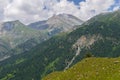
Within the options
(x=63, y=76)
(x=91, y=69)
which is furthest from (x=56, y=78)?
(x=91, y=69)

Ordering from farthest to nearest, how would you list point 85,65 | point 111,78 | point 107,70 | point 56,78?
point 85,65 < point 56,78 < point 107,70 < point 111,78

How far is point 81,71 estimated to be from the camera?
5006 cm

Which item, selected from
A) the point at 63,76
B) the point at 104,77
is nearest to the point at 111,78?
the point at 104,77

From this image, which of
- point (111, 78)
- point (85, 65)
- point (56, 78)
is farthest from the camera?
point (85, 65)

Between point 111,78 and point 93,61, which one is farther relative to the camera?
point 93,61

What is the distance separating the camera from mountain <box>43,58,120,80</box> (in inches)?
1763

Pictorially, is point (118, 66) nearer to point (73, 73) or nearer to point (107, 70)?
point (107, 70)

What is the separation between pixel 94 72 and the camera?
47094 millimetres

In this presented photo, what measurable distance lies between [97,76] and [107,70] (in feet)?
8.16

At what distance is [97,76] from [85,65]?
8.35 metres

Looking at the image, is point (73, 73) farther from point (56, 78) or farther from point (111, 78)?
point (111, 78)

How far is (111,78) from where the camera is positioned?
43.2 metres

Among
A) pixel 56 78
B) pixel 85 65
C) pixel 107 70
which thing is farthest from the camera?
pixel 85 65

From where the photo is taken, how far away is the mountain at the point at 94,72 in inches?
1763
